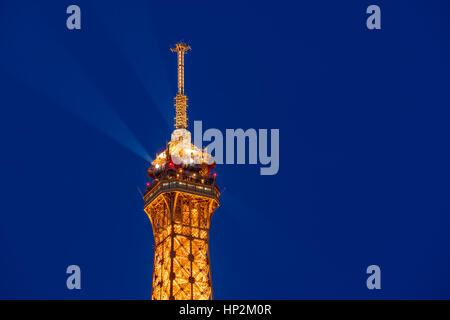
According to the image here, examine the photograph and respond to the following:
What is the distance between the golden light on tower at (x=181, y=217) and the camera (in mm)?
160625

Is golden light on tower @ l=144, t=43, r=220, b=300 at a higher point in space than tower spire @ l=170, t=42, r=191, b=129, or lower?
lower

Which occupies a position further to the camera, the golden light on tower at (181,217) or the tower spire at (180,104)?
the tower spire at (180,104)

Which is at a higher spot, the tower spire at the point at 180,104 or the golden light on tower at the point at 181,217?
the tower spire at the point at 180,104

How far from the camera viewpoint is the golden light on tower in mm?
160625

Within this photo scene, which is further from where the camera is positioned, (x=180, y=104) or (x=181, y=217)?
(x=180, y=104)

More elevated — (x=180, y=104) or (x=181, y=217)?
(x=180, y=104)

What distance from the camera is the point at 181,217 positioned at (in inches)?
6471

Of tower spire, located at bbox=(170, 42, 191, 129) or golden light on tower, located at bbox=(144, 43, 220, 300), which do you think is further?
tower spire, located at bbox=(170, 42, 191, 129)
